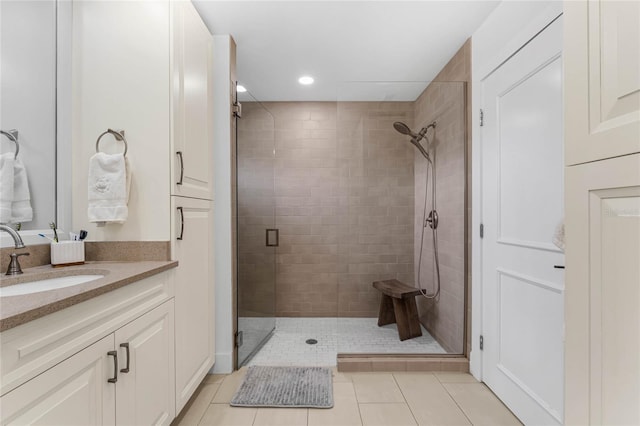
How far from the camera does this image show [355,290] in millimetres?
2406

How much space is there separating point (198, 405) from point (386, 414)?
1.12 m

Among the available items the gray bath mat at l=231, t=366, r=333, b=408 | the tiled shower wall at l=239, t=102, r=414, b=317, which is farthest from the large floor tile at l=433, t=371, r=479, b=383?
the gray bath mat at l=231, t=366, r=333, b=408

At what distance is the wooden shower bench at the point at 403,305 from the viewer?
232 centimetres

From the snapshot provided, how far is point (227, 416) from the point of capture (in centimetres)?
172

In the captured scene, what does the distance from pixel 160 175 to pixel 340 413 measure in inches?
65.3

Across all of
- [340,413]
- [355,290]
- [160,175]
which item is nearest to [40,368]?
[160,175]

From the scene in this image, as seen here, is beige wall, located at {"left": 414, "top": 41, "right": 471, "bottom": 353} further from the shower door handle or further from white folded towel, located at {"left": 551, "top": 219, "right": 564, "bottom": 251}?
the shower door handle

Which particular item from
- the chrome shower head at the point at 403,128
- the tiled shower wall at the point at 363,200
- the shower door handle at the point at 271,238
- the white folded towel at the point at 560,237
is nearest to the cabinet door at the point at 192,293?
the tiled shower wall at the point at 363,200

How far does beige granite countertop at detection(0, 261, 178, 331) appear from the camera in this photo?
76 cm

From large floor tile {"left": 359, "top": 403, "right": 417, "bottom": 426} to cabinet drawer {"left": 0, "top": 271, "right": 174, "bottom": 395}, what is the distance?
4.35ft

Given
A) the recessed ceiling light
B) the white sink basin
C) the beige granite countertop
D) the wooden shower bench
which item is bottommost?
the wooden shower bench

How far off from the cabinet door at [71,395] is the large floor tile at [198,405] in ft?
2.37

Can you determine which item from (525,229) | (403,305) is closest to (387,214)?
(403,305)

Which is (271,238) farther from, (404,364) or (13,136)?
(13,136)
